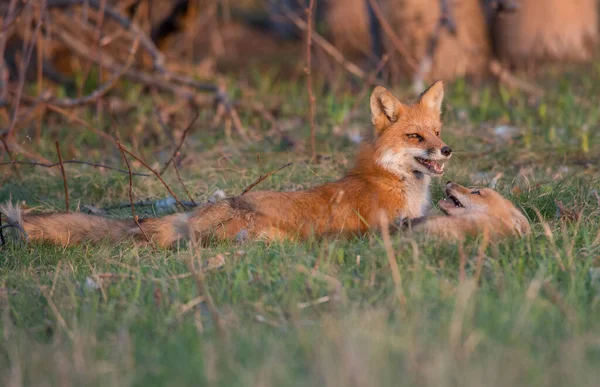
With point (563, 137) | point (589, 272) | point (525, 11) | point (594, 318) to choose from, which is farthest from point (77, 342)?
point (525, 11)

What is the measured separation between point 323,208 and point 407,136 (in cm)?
93

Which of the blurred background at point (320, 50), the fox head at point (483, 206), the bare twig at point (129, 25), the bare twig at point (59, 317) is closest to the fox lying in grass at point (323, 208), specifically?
the fox head at point (483, 206)

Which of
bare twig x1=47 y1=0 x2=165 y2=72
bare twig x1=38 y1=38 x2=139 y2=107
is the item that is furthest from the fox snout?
bare twig x1=47 y1=0 x2=165 y2=72

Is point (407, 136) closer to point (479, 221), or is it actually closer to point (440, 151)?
point (440, 151)

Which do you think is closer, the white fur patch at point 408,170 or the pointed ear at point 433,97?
the white fur patch at point 408,170

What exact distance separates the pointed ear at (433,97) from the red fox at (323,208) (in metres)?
0.22

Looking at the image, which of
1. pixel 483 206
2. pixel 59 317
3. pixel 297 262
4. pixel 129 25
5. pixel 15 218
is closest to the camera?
pixel 59 317

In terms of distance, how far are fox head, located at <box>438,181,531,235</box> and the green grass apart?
181 mm

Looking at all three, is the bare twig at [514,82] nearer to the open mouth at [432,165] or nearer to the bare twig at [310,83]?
the bare twig at [310,83]

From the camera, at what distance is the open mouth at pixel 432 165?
18.8ft

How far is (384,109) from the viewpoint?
19.8 ft

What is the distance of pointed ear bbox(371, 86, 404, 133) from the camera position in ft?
19.6

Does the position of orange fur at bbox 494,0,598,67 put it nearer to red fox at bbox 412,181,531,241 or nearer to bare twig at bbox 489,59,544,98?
bare twig at bbox 489,59,544,98

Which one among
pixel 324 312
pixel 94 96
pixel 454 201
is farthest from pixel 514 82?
pixel 324 312
